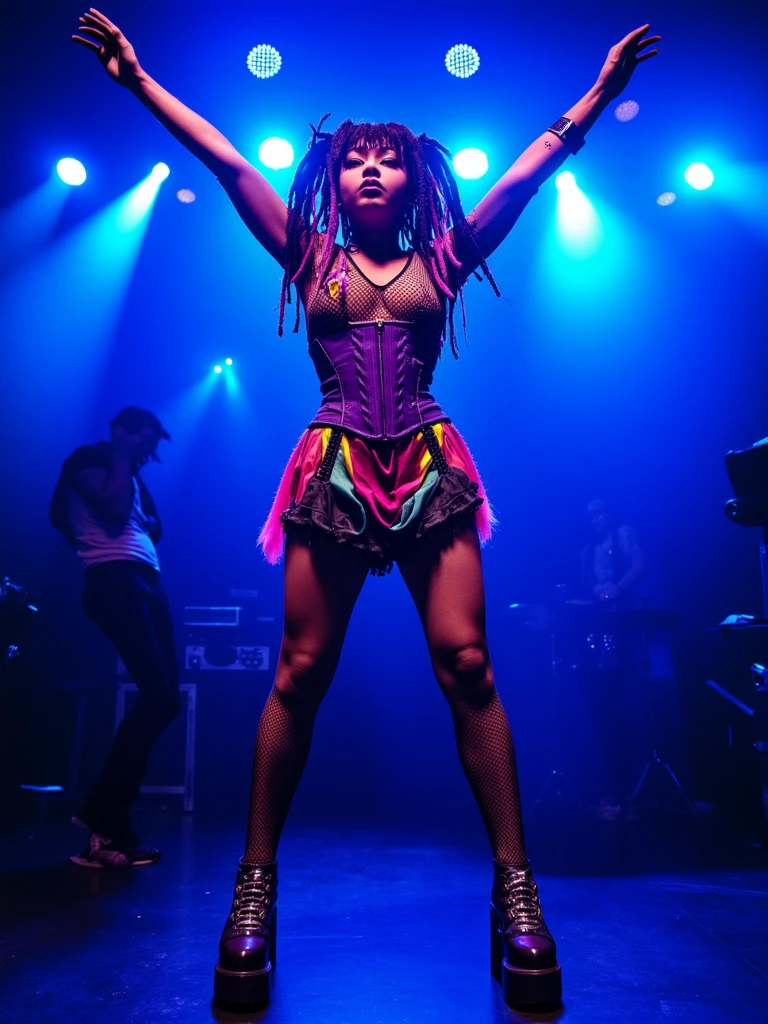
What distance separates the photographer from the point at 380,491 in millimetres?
1739

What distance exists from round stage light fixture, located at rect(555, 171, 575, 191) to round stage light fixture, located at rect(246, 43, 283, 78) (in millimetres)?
2438

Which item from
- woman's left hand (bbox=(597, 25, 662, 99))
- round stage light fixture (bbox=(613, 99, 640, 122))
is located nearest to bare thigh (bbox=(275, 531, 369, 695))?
woman's left hand (bbox=(597, 25, 662, 99))

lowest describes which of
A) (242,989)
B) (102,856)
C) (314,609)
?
(102,856)

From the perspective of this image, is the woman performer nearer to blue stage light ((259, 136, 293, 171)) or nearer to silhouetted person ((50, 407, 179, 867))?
silhouetted person ((50, 407, 179, 867))

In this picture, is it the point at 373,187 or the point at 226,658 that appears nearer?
the point at 373,187

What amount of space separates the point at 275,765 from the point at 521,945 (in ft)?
1.99

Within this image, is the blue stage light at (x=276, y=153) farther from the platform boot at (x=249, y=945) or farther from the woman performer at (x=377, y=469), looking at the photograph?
the platform boot at (x=249, y=945)

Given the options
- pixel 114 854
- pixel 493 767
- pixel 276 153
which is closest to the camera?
pixel 493 767

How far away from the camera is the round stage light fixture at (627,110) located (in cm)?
532

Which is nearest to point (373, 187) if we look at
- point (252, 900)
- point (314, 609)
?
point (314, 609)

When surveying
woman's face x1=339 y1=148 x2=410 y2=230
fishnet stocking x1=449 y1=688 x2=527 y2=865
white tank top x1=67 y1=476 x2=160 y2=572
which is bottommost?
fishnet stocking x1=449 y1=688 x2=527 y2=865

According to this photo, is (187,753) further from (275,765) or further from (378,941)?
(275,765)

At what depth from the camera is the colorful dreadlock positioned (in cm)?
189

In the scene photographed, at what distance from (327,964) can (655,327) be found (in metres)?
6.33
